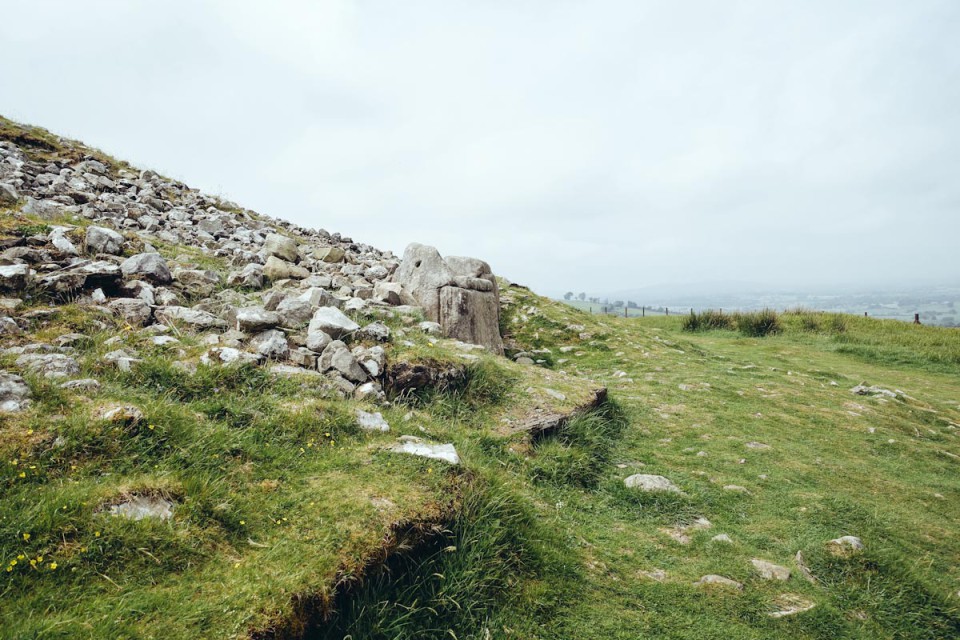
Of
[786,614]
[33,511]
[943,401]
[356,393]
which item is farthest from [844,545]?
[943,401]

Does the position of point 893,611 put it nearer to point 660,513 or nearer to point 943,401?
point 660,513

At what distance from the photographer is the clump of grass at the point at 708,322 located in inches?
1006

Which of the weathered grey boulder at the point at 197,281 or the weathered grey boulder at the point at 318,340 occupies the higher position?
the weathered grey boulder at the point at 197,281

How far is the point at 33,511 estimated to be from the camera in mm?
2934

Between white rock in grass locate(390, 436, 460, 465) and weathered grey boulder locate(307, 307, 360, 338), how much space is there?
252cm

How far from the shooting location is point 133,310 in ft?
20.8

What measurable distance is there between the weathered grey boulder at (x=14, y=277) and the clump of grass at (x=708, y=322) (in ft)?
88.0

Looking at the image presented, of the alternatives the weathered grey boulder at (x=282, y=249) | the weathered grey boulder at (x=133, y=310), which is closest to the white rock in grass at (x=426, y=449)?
the weathered grey boulder at (x=133, y=310)

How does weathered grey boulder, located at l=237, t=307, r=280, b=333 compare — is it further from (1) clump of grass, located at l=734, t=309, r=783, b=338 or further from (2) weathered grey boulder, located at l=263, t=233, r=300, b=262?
(1) clump of grass, located at l=734, t=309, r=783, b=338

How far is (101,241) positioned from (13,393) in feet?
16.4

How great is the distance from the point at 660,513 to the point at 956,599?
8.79 feet

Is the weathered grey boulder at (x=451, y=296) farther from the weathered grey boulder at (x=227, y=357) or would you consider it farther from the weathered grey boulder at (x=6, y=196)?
the weathered grey boulder at (x=6, y=196)

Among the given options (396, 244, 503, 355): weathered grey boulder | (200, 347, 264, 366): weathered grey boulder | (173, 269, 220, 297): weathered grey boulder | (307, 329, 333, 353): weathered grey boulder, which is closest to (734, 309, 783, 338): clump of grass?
(396, 244, 503, 355): weathered grey boulder

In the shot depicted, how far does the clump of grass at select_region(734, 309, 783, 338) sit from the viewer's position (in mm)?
24250
